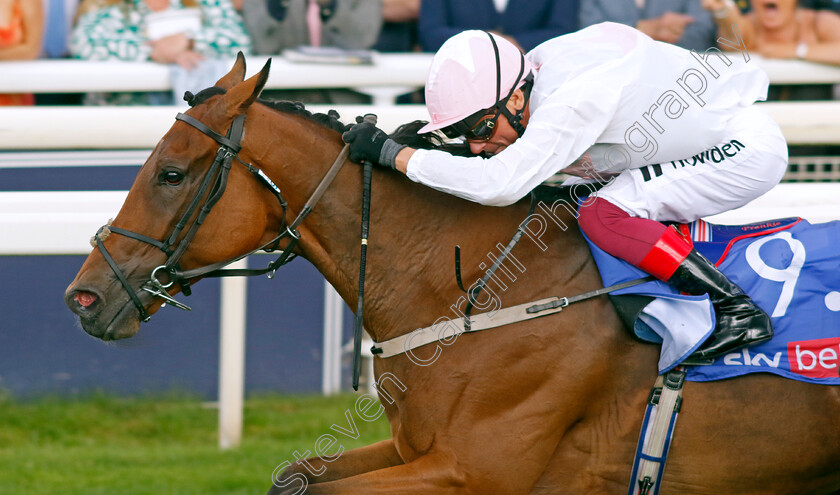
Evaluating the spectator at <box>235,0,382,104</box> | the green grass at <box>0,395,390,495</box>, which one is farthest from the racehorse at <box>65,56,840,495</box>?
the spectator at <box>235,0,382,104</box>

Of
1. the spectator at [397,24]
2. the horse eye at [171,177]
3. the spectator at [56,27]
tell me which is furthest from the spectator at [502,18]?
Answer: the horse eye at [171,177]

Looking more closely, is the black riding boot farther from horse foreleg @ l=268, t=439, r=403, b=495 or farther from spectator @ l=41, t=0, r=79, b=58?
spectator @ l=41, t=0, r=79, b=58

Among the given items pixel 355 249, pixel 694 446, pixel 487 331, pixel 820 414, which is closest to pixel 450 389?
pixel 487 331

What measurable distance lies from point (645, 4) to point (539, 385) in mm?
3497

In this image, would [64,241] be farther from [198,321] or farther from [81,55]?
[81,55]

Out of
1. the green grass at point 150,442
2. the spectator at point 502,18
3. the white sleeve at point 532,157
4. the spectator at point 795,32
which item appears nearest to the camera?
the white sleeve at point 532,157

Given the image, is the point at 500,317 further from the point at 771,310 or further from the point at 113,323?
the point at 113,323

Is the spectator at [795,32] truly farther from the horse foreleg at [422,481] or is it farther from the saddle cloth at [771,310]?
the horse foreleg at [422,481]

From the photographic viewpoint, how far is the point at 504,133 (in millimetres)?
2936

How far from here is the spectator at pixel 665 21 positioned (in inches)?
219

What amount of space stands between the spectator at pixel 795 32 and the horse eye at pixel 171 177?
3.69 meters

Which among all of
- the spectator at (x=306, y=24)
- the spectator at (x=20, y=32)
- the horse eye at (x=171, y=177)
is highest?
the spectator at (x=306, y=24)

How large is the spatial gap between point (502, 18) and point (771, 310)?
3.10 meters

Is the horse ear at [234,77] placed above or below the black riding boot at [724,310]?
above
